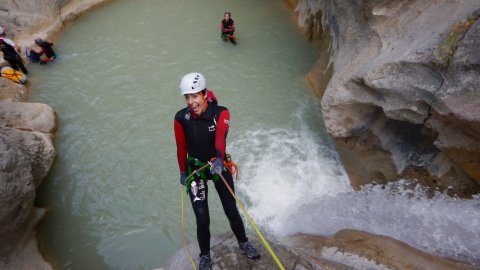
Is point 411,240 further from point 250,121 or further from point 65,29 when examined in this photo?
point 65,29

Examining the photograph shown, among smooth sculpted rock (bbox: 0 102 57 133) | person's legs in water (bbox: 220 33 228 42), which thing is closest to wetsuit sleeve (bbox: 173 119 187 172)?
smooth sculpted rock (bbox: 0 102 57 133)

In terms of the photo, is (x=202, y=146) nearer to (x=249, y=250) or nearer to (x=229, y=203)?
(x=229, y=203)

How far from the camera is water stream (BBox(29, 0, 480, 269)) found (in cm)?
598

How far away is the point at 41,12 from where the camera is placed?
12.4 metres

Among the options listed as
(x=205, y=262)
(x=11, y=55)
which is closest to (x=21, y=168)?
(x=205, y=262)

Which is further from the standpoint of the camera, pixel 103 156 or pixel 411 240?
pixel 103 156

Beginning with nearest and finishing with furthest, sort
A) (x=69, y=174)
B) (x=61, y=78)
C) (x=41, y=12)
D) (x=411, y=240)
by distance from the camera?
1. (x=411, y=240)
2. (x=69, y=174)
3. (x=61, y=78)
4. (x=41, y=12)

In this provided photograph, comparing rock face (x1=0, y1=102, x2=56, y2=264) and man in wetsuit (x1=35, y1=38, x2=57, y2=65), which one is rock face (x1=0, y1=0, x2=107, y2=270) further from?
man in wetsuit (x1=35, y1=38, x2=57, y2=65)

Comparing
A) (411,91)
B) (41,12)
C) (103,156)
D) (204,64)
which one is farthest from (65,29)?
(411,91)

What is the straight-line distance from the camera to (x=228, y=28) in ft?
34.8

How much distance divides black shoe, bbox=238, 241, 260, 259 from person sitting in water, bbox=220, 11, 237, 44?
313 inches

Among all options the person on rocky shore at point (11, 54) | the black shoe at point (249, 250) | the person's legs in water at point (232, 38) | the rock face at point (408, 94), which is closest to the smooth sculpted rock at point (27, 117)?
the person on rocky shore at point (11, 54)

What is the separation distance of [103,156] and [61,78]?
4.01 m

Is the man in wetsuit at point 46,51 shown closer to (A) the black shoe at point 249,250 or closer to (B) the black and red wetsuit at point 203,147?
(B) the black and red wetsuit at point 203,147
